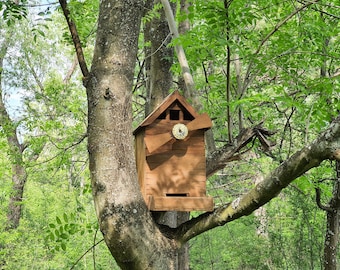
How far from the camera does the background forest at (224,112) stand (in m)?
2.56

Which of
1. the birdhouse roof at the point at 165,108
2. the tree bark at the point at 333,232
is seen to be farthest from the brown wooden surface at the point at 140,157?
the tree bark at the point at 333,232

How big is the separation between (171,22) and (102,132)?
0.94m

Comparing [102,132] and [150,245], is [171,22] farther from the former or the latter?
[150,245]

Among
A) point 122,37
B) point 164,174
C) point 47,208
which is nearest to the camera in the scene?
point 122,37

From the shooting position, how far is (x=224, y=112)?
293 cm

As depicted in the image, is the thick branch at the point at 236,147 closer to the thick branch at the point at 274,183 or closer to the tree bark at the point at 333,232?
the thick branch at the point at 274,183

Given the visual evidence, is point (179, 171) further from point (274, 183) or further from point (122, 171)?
point (274, 183)

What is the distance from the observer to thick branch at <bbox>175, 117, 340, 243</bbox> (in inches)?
60.7

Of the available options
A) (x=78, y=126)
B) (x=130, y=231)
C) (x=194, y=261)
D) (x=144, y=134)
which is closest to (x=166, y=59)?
(x=144, y=134)

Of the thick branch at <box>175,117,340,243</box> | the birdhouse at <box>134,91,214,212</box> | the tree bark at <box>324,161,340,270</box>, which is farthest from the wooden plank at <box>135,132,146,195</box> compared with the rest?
the tree bark at <box>324,161,340,270</box>

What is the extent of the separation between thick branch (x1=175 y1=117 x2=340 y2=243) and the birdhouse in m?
0.13

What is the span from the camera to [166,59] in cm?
330

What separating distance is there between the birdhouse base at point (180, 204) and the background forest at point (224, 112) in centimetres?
45

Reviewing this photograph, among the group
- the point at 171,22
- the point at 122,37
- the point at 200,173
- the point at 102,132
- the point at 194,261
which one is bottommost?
the point at 194,261
